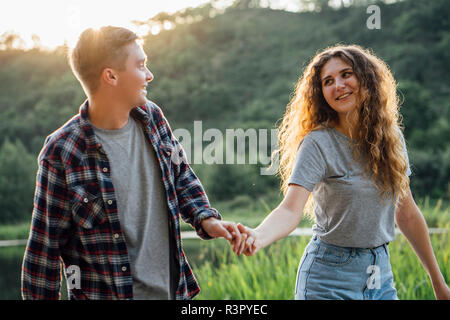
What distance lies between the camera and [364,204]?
1.57 meters

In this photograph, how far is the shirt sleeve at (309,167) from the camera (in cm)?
156

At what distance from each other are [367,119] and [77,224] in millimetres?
1038

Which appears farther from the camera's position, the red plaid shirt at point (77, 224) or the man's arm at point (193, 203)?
the man's arm at point (193, 203)

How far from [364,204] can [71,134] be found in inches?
37.9

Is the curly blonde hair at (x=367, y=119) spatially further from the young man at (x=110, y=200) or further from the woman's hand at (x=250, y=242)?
the young man at (x=110, y=200)

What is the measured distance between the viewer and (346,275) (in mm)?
1558

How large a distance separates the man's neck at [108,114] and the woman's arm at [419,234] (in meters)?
1.04

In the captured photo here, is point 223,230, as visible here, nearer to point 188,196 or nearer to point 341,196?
point 188,196

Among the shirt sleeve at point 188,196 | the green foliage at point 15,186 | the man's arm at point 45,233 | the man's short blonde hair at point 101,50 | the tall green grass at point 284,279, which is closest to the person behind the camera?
the man's arm at point 45,233

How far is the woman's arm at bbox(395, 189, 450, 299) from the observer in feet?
5.81

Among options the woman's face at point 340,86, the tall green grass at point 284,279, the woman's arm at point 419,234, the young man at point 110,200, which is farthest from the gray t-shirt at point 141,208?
the tall green grass at point 284,279

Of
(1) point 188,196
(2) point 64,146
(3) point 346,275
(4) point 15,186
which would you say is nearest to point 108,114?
(2) point 64,146

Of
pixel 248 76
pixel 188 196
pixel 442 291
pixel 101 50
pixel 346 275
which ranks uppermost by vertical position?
pixel 248 76
